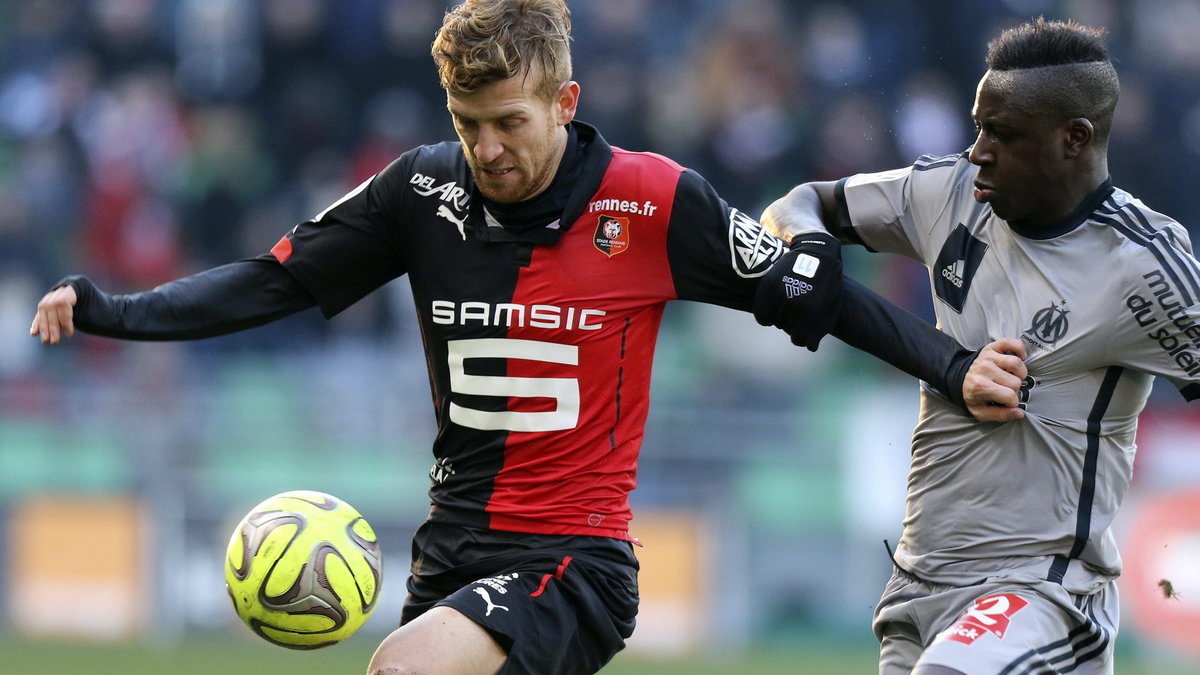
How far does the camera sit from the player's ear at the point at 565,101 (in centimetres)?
449

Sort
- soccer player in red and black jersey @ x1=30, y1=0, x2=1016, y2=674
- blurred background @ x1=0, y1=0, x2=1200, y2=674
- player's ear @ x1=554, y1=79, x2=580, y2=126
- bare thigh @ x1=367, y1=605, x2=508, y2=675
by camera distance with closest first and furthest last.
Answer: bare thigh @ x1=367, y1=605, x2=508, y2=675 → soccer player in red and black jersey @ x1=30, y1=0, x2=1016, y2=674 → player's ear @ x1=554, y1=79, x2=580, y2=126 → blurred background @ x1=0, y1=0, x2=1200, y2=674

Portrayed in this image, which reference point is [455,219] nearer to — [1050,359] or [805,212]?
[805,212]

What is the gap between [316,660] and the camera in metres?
10.5

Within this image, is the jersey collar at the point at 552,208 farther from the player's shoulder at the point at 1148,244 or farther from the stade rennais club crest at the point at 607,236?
the player's shoulder at the point at 1148,244

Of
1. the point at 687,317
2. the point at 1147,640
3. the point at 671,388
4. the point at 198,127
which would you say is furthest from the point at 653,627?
the point at 198,127

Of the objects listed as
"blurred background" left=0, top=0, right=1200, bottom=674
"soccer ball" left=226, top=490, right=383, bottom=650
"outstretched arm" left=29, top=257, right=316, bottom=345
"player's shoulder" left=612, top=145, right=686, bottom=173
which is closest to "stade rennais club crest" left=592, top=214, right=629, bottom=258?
"player's shoulder" left=612, top=145, right=686, bottom=173

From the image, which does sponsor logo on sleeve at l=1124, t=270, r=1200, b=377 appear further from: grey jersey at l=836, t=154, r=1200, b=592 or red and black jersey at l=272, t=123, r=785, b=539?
red and black jersey at l=272, t=123, r=785, b=539

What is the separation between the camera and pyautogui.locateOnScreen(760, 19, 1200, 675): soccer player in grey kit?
14.1ft

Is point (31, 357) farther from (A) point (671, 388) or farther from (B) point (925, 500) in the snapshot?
(B) point (925, 500)

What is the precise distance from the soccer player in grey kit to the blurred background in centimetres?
611

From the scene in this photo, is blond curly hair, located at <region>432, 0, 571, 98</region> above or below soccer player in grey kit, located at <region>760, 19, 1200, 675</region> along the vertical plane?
above

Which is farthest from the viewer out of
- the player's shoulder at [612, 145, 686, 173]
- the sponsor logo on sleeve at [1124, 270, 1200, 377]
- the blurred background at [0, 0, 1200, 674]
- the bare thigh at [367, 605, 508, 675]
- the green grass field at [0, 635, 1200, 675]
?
the blurred background at [0, 0, 1200, 674]

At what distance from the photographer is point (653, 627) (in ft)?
35.3

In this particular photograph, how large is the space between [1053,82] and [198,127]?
1012 centimetres
